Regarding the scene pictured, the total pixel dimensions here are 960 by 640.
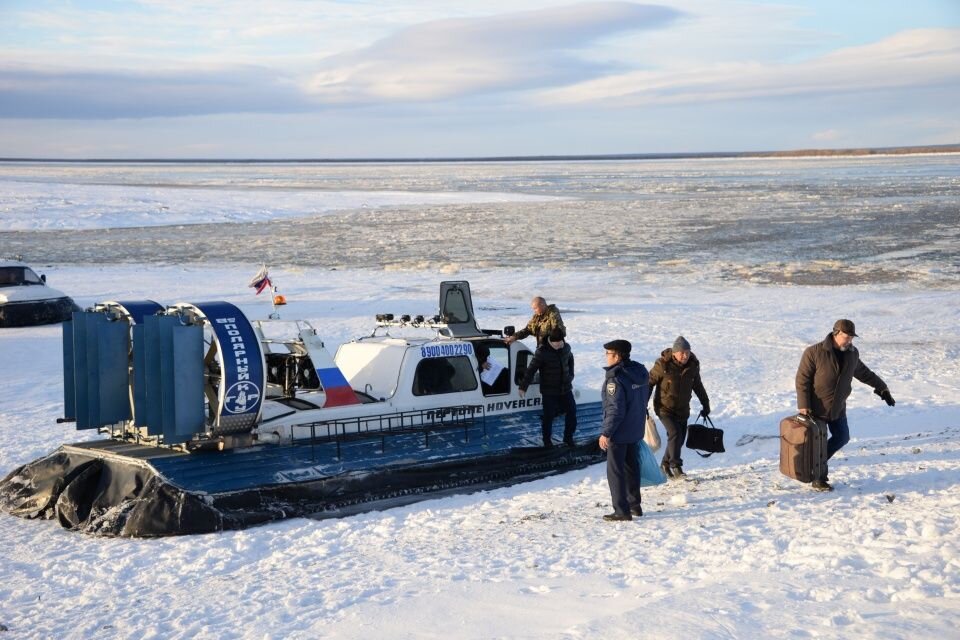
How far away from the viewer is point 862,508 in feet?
28.8

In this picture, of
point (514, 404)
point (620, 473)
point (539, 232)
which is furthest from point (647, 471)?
point (539, 232)

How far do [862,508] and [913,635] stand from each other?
2.88m

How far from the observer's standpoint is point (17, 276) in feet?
68.2

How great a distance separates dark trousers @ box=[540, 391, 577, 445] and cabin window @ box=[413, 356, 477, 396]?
2.51 feet

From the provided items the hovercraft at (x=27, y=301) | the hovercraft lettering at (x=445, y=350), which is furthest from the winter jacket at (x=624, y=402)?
the hovercraft at (x=27, y=301)

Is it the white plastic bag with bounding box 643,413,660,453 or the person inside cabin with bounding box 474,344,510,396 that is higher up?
the person inside cabin with bounding box 474,344,510,396

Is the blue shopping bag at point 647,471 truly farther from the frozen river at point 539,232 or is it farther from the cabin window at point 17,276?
the frozen river at point 539,232

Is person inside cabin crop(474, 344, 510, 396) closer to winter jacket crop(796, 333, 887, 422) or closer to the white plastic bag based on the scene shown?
the white plastic bag

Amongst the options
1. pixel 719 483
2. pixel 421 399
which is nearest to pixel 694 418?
pixel 719 483

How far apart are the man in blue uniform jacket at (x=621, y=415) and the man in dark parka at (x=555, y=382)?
178 centimetres

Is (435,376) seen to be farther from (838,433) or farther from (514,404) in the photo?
(838,433)

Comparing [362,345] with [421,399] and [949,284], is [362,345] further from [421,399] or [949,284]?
[949,284]

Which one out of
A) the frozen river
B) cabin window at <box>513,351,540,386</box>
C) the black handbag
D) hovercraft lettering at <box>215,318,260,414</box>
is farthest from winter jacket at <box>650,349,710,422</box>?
the frozen river

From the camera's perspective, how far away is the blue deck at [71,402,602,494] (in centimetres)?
905
